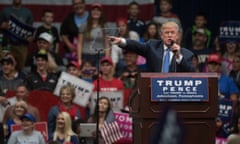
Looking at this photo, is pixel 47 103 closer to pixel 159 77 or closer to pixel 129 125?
pixel 129 125

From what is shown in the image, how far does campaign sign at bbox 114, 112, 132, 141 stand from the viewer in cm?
1221

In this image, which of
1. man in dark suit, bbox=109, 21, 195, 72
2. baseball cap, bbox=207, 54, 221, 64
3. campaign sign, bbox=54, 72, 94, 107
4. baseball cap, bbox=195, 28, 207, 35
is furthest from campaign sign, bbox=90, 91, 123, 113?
man in dark suit, bbox=109, 21, 195, 72

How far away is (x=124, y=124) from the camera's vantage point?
12.3 metres

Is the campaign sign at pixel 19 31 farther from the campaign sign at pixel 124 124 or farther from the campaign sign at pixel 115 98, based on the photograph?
the campaign sign at pixel 124 124

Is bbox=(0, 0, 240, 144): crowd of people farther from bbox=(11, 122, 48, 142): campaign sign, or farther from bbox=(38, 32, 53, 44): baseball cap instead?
bbox=(11, 122, 48, 142): campaign sign

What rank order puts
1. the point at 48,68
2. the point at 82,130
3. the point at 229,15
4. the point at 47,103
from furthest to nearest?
the point at 229,15
the point at 48,68
the point at 47,103
the point at 82,130

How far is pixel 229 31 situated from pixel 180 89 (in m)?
8.23

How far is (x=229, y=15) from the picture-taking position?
746 inches

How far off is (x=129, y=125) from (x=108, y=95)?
1.18 m

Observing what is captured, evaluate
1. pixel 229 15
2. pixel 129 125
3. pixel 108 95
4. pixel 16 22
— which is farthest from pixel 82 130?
pixel 229 15

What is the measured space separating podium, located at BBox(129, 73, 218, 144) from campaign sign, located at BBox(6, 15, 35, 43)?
807cm

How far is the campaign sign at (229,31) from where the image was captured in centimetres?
1538

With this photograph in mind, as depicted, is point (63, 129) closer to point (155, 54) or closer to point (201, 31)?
point (155, 54)

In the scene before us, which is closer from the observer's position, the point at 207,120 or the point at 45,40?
the point at 207,120
